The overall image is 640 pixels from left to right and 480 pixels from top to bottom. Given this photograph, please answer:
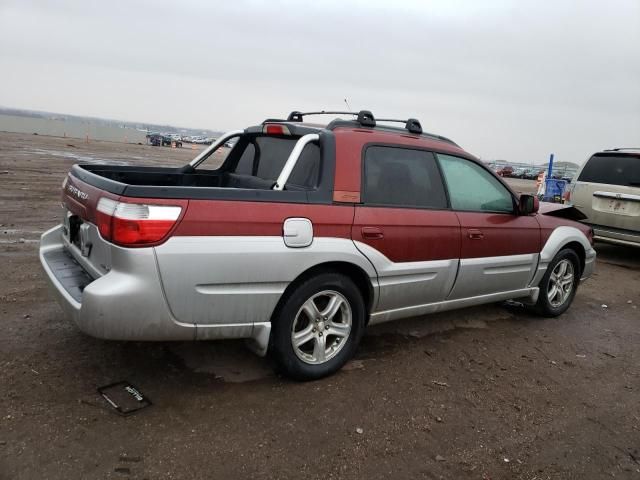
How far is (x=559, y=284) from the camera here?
5.52 metres

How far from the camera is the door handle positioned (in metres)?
3.61

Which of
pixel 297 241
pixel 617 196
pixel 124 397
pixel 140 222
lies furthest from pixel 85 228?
pixel 617 196

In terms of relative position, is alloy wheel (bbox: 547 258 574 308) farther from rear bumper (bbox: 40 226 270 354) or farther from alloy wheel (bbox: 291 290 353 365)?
rear bumper (bbox: 40 226 270 354)

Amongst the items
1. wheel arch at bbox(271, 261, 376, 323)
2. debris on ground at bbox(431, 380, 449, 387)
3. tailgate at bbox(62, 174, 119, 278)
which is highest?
tailgate at bbox(62, 174, 119, 278)

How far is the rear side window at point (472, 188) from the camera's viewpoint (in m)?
4.35

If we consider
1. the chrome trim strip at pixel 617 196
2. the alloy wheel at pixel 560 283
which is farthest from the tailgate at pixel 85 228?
the chrome trim strip at pixel 617 196

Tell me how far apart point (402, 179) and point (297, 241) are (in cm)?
118

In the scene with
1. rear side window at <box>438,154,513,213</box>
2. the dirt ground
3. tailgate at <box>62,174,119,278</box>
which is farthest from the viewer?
rear side window at <box>438,154,513,213</box>

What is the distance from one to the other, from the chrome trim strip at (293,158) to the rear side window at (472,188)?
125cm

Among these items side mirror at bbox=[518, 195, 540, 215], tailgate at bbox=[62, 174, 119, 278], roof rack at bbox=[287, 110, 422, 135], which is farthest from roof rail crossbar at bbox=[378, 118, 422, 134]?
tailgate at bbox=[62, 174, 119, 278]

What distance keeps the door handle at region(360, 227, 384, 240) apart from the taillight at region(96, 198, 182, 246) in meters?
1.31

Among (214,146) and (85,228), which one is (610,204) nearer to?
(214,146)

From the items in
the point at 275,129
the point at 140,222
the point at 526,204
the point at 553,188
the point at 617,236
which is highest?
the point at 275,129

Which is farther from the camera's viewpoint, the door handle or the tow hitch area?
the door handle
